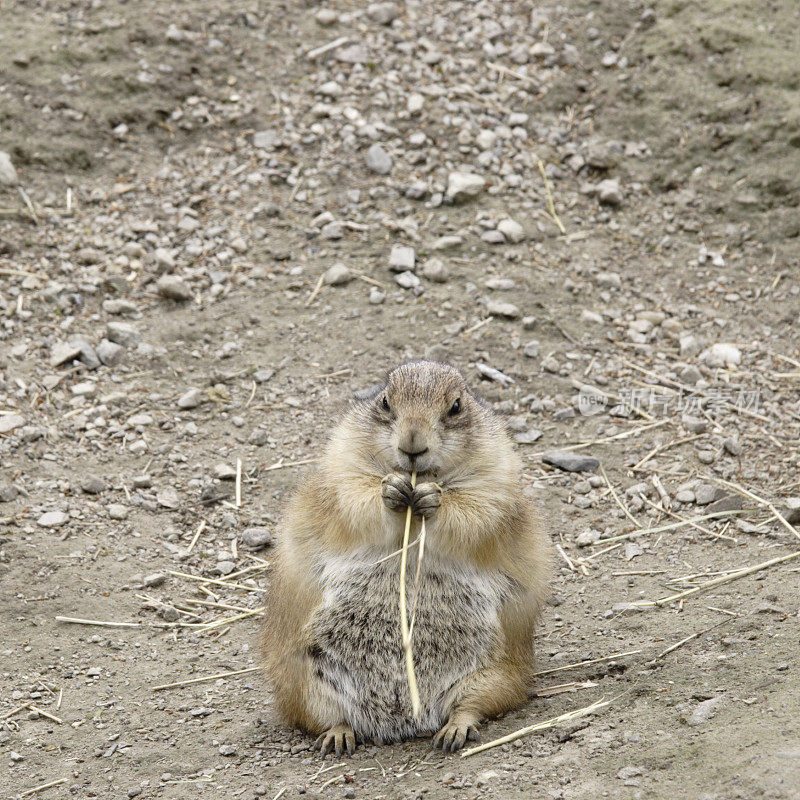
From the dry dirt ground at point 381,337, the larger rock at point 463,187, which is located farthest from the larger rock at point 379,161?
the larger rock at point 463,187

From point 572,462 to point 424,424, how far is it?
7.65 feet

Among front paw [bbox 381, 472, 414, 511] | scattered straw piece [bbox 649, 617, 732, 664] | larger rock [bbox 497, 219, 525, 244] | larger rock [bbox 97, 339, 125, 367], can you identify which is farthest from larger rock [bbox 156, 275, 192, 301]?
scattered straw piece [bbox 649, 617, 732, 664]

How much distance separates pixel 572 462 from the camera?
6.30 metres

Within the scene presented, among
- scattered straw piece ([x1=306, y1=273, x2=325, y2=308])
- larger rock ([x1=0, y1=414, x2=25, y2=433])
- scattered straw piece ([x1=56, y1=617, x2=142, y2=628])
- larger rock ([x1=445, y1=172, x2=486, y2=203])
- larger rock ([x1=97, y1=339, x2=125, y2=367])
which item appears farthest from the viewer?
larger rock ([x1=445, y1=172, x2=486, y2=203])

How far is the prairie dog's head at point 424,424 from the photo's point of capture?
417 cm

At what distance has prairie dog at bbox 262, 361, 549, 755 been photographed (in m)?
4.17

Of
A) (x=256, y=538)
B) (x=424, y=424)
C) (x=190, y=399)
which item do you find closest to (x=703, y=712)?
(x=424, y=424)

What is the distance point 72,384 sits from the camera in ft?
22.1

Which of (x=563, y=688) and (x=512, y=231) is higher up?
(x=512, y=231)

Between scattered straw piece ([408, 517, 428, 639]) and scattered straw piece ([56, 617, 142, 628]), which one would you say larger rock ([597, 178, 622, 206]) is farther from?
scattered straw piece ([56, 617, 142, 628])

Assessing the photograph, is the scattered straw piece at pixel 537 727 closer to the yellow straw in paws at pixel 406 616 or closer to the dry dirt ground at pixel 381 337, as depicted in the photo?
the dry dirt ground at pixel 381 337

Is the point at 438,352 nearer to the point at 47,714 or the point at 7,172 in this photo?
the point at 47,714

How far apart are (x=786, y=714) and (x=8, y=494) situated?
419 cm

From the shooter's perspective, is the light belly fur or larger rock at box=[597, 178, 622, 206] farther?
larger rock at box=[597, 178, 622, 206]
